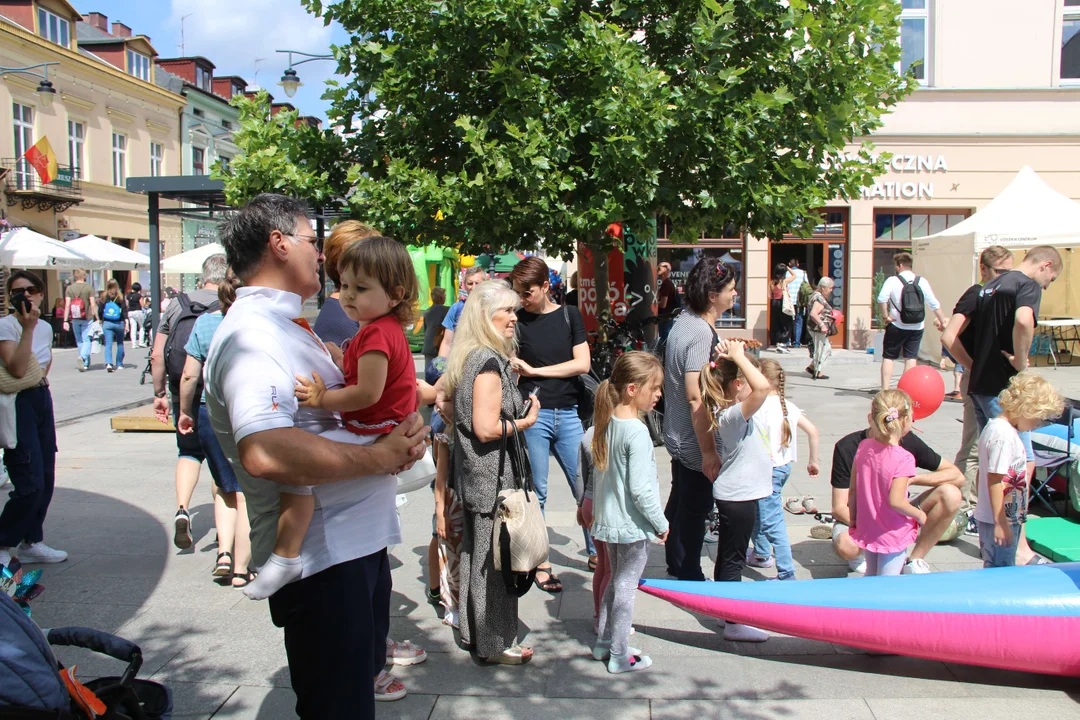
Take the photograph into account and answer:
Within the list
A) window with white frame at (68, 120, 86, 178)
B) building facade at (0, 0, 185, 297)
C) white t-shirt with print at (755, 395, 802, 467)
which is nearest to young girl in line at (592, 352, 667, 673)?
white t-shirt with print at (755, 395, 802, 467)

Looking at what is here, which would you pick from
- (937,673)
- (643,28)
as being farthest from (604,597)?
(643,28)

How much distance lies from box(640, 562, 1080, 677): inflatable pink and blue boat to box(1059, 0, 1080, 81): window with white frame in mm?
16250

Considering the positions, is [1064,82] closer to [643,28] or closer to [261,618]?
[643,28]

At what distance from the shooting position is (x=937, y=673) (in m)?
3.63

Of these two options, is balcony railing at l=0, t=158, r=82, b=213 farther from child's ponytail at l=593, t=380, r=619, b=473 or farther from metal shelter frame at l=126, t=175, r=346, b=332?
child's ponytail at l=593, t=380, r=619, b=473

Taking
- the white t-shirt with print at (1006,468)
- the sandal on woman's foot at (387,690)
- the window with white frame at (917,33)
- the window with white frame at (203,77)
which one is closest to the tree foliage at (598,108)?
the white t-shirt with print at (1006,468)

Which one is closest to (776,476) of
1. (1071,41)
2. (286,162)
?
(286,162)

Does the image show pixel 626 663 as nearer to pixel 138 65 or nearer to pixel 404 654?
pixel 404 654

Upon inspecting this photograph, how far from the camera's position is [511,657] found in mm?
3748

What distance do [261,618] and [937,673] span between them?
317cm

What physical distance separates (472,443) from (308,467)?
5.91 ft

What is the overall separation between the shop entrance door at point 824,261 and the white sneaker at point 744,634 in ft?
44.8

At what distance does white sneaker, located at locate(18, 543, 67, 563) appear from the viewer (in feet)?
16.6

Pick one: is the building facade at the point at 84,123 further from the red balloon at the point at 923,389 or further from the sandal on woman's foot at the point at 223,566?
the red balloon at the point at 923,389
